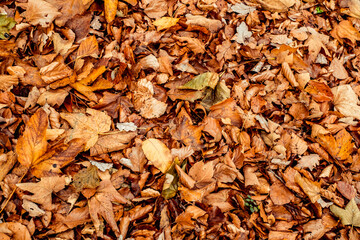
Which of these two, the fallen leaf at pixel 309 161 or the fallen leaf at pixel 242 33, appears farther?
the fallen leaf at pixel 242 33

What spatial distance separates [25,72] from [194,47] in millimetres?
1363

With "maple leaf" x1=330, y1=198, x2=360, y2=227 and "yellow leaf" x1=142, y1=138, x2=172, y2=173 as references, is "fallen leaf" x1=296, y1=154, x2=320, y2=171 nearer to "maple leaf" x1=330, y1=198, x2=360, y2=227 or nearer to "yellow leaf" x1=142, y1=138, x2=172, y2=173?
"maple leaf" x1=330, y1=198, x2=360, y2=227

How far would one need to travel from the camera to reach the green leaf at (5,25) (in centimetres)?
200

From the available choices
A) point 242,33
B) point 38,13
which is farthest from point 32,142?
point 242,33

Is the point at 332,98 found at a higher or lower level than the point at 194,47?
lower

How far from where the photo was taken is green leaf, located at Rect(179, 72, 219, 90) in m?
2.11

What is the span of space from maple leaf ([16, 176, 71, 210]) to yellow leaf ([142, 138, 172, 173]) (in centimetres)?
59

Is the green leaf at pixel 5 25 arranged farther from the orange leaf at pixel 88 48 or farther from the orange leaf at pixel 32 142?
the orange leaf at pixel 32 142

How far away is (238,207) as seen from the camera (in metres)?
1.87

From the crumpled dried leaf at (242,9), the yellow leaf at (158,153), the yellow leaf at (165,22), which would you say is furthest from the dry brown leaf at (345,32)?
the yellow leaf at (158,153)

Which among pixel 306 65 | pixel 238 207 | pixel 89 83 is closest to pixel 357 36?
pixel 306 65

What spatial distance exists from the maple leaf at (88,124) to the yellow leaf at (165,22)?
0.97 m

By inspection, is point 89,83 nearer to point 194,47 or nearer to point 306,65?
point 194,47

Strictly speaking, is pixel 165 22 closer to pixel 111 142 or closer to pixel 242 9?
pixel 242 9
